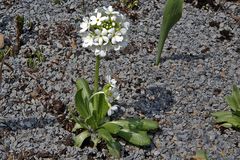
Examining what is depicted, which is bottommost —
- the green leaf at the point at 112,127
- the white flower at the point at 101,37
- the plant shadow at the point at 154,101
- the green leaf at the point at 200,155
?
the green leaf at the point at 200,155

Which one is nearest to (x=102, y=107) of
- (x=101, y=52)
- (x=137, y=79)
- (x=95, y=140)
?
(x=95, y=140)

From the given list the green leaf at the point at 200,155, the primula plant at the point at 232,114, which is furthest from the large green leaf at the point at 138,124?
the primula plant at the point at 232,114

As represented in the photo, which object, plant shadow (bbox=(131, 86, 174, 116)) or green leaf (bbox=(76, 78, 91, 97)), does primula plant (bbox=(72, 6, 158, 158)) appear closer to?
green leaf (bbox=(76, 78, 91, 97))

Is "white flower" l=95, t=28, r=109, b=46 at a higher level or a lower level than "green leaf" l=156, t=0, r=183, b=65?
higher

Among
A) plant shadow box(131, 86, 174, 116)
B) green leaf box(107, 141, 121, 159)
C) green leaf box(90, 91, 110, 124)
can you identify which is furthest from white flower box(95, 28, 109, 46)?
plant shadow box(131, 86, 174, 116)

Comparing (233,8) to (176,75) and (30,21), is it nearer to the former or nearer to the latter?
(176,75)

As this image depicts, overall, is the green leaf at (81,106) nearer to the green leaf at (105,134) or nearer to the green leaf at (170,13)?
the green leaf at (105,134)
